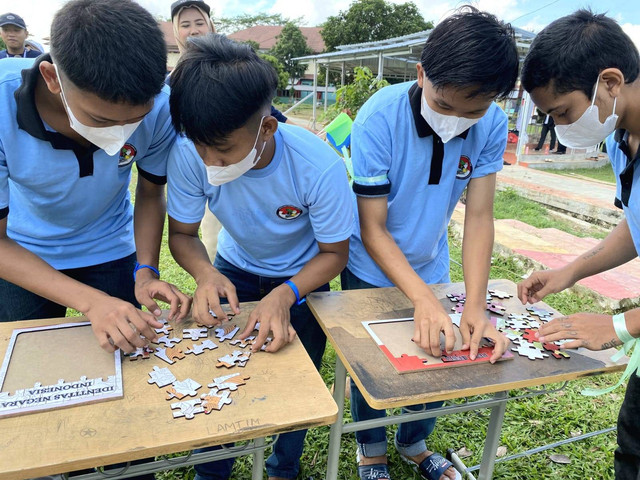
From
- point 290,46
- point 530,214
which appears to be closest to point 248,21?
point 290,46

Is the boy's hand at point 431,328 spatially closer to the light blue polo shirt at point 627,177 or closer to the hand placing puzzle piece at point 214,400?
the hand placing puzzle piece at point 214,400

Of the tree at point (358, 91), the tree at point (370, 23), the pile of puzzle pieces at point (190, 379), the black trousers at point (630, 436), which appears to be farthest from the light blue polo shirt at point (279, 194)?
the tree at point (370, 23)

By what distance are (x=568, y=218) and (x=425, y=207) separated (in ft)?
20.9

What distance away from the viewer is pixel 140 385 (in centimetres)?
138

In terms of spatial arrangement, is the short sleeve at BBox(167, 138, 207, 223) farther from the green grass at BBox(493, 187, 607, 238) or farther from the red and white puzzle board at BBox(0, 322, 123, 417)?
the green grass at BBox(493, 187, 607, 238)

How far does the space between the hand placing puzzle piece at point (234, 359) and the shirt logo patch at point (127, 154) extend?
0.89 m

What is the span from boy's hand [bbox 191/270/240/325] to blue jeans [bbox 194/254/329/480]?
332mm

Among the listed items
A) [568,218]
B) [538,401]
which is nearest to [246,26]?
[568,218]

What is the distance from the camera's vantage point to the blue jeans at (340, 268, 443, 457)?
2.33 meters

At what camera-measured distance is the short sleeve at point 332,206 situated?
179 cm

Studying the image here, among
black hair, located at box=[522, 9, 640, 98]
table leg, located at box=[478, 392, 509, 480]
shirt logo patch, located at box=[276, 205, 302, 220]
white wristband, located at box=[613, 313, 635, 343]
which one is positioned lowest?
table leg, located at box=[478, 392, 509, 480]

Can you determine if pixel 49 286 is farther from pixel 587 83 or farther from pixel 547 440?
pixel 547 440

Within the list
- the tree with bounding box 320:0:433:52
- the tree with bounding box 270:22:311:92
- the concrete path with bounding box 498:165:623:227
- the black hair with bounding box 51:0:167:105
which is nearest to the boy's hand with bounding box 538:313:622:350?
the black hair with bounding box 51:0:167:105

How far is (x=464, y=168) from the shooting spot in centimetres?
204
